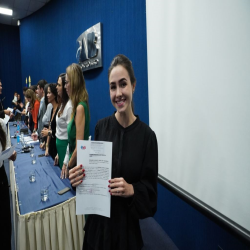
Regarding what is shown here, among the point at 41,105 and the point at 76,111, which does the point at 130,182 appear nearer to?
the point at 76,111

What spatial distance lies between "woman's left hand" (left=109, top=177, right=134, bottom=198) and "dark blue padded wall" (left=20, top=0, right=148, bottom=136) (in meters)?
1.19

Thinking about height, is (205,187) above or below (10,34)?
below

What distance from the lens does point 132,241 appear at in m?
0.77

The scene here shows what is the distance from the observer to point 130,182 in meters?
0.76

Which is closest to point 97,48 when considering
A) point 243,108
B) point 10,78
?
point 243,108

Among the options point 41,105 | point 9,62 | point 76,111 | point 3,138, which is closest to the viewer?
point 3,138

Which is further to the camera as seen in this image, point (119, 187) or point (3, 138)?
point (3, 138)

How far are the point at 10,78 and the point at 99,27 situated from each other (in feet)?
24.8

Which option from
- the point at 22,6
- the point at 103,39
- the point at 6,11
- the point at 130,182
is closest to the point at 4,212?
the point at 130,182

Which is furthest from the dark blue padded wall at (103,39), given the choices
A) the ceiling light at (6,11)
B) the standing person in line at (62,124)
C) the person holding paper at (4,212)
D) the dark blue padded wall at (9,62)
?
the dark blue padded wall at (9,62)

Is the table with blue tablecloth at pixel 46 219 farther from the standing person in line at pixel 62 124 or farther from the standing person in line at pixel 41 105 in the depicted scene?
the standing person in line at pixel 41 105

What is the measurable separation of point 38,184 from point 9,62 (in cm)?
883

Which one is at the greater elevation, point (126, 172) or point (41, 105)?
point (41, 105)

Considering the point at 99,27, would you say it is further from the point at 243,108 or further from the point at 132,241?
the point at 132,241
